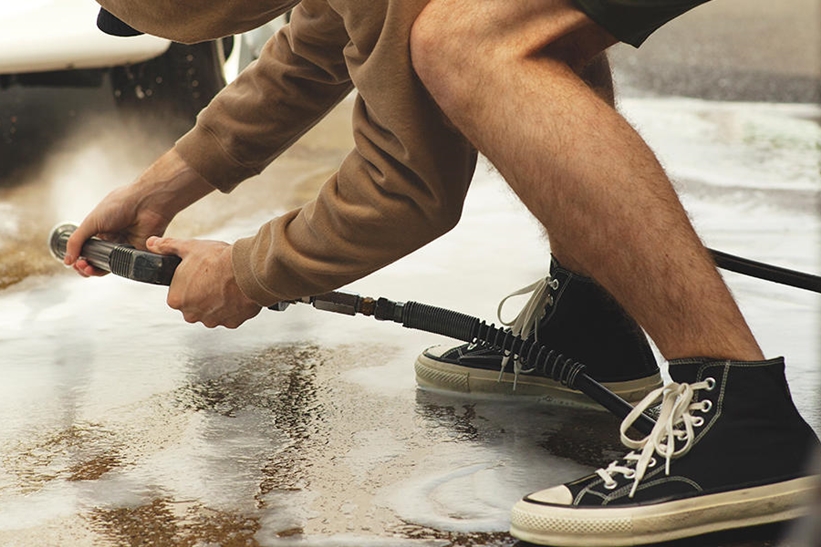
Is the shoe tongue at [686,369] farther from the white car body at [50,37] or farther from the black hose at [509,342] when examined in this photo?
the white car body at [50,37]

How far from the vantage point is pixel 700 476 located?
4.42 feet

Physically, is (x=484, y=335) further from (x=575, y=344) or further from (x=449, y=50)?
(x=449, y=50)

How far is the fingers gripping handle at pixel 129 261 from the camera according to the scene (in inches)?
68.3

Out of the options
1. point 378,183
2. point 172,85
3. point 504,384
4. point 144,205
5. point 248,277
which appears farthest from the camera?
point 172,85

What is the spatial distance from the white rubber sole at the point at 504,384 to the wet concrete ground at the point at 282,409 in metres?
0.02

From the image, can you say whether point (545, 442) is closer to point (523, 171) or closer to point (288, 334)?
point (523, 171)

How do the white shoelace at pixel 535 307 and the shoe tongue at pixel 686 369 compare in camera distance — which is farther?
the white shoelace at pixel 535 307

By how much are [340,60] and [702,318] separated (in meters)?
0.71

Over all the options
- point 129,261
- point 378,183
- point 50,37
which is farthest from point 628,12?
point 50,37

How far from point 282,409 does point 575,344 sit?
18.0 inches

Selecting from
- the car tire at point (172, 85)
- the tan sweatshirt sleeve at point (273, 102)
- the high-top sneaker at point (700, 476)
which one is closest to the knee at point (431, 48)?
the tan sweatshirt sleeve at point (273, 102)

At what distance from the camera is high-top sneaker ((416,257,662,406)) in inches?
71.4

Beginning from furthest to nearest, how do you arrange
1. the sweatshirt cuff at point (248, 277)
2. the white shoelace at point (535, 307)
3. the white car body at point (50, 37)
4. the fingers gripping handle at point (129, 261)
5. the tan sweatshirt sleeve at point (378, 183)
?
1. the white car body at point (50, 37)
2. the white shoelace at point (535, 307)
3. the fingers gripping handle at point (129, 261)
4. the sweatshirt cuff at point (248, 277)
5. the tan sweatshirt sleeve at point (378, 183)

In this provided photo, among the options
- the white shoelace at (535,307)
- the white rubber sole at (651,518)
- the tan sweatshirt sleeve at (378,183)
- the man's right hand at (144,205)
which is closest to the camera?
the white rubber sole at (651,518)
